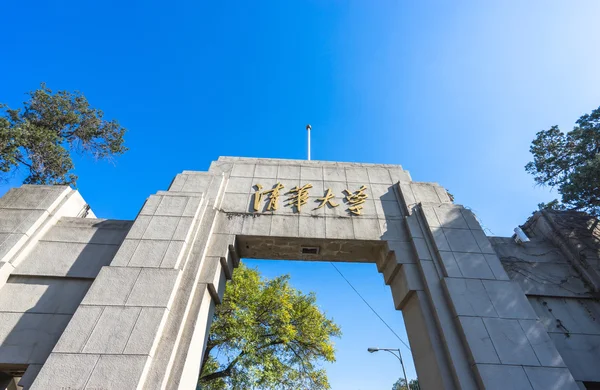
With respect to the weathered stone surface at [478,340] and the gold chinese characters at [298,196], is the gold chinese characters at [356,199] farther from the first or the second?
the weathered stone surface at [478,340]

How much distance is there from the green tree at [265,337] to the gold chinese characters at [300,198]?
7.62 meters

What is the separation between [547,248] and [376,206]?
14.2ft

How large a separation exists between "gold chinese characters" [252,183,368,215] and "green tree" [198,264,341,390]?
7.62 m

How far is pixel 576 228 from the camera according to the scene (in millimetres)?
7223

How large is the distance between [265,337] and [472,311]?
1087cm

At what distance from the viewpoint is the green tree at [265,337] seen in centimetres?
1270

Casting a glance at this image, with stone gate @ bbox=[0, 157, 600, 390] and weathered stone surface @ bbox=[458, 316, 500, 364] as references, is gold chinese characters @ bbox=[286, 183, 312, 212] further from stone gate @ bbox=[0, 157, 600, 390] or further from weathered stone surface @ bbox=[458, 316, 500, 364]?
weathered stone surface @ bbox=[458, 316, 500, 364]

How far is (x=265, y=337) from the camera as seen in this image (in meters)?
13.8

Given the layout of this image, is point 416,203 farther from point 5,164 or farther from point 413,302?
point 5,164

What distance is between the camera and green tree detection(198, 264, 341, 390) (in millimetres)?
12695

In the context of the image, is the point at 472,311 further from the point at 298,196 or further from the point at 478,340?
the point at 298,196

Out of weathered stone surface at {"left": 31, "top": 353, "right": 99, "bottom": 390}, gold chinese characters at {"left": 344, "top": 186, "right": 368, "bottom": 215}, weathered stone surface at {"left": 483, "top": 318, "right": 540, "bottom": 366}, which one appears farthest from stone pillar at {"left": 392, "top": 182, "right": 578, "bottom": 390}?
weathered stone surface at {"left": 31, "top": 353, "right": 99, "bottom": 390}

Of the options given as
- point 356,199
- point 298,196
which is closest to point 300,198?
point 298,196

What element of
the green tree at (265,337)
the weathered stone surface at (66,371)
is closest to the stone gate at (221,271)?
the weathered stone surface at (66,371)
